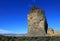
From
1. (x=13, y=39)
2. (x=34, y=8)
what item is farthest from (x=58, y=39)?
(x=34, y=8)

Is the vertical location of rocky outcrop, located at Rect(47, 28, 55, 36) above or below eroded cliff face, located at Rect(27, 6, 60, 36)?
below

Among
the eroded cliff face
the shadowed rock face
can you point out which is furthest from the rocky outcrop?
the shadowed rock face

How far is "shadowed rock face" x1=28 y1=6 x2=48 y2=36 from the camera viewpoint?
27641 millimetres

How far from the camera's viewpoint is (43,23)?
93.1 feet

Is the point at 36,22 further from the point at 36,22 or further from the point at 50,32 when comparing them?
the point at 50,32

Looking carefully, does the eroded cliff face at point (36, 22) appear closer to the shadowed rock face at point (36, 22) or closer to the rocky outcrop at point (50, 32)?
the shadowed rock face at point (36, 22)

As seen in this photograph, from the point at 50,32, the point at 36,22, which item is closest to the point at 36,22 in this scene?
the point at 36,22

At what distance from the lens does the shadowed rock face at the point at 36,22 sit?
90.7 feet

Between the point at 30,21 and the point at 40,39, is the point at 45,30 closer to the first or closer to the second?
the point at 30,21

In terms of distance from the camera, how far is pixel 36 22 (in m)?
28.0

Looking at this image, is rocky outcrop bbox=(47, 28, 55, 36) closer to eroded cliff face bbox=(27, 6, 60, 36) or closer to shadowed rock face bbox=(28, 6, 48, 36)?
eroded cliff face bbox=(27, 6, 60, 36)

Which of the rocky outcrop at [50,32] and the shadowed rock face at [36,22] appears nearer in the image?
the shadowed rock face at [36,22]

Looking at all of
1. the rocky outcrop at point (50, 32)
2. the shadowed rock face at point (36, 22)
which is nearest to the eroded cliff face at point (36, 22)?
the shadowed rock face at point (36, 22)

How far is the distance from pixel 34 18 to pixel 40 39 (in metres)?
22.0
